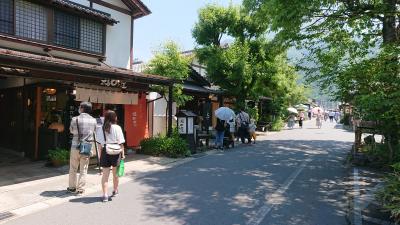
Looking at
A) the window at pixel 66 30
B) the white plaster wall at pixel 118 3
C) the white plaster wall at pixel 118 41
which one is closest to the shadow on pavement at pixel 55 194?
the window at pixel 66 30

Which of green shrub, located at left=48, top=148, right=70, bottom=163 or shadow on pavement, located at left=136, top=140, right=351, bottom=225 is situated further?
green shrub, located at left=48, top=148, right=70, bottom=163

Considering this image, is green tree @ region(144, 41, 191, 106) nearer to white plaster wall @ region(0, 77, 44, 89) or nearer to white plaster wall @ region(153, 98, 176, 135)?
white plaster wall @ region(153, 98, 176, 135)

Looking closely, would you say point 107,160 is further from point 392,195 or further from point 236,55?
point 236,55

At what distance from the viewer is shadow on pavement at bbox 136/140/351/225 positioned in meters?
6.66

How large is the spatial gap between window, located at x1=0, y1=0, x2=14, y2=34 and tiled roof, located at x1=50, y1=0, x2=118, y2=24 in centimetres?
139

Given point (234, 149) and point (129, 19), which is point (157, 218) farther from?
point (129, 19)

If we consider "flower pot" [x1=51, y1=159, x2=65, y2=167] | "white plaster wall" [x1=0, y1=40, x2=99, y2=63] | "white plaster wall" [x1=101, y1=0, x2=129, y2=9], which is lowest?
"flower pot" [x1=51, y1=159, x2=65, y2=167]

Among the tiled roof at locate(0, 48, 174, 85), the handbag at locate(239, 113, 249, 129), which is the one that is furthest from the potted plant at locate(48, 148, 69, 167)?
the handbag at locate(239, 113, 249, 129)

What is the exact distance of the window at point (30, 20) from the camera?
1143 cm

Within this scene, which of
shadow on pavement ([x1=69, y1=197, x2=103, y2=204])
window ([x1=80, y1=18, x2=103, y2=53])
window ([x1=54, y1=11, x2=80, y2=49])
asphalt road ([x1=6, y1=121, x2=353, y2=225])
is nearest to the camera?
asphalt road ([x1=6, y1=121, x2=353, y2=225])

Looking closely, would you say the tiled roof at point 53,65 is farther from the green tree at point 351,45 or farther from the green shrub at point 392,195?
the green shrub at point 392,195

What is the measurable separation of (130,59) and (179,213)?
1084 centimetres

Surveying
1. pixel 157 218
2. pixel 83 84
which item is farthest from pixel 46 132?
pixel 157 218

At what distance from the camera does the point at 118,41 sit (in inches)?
607
